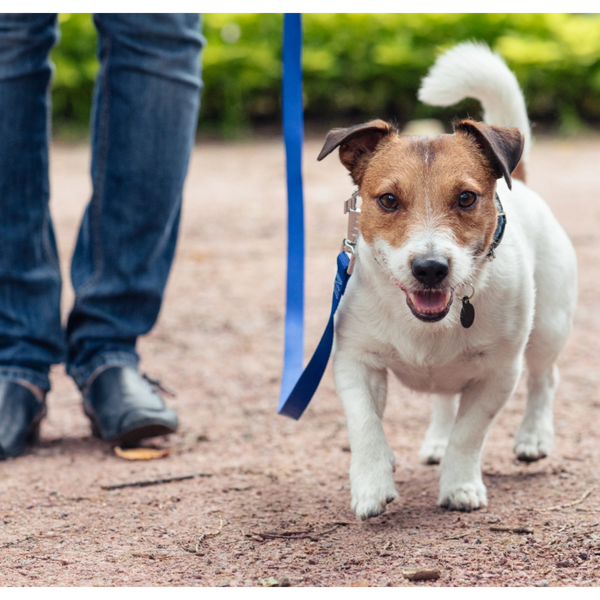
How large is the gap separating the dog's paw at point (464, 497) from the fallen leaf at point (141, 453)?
111cm

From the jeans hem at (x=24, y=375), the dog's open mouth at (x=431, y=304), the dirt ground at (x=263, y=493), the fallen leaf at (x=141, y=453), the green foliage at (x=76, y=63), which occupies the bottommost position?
the fallen leaf at (x=141, y=453)

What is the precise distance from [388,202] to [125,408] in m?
1.34

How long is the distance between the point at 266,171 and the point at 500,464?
643cm

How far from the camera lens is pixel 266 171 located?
9195 millimetres

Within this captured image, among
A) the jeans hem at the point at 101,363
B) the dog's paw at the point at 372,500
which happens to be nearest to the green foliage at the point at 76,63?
the jeans hem at the point at 101,363

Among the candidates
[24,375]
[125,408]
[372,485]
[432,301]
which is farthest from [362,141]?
[24,375]

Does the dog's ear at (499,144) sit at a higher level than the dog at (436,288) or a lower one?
higher

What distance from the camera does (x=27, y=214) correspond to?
3342 millimetres

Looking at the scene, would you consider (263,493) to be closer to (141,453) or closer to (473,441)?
(141,453)

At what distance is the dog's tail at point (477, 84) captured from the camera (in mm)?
2930

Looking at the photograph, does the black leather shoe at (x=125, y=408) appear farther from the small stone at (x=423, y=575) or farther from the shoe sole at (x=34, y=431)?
the small stone at (x=423, y=575)

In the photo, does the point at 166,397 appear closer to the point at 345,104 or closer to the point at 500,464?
the point at 500,464

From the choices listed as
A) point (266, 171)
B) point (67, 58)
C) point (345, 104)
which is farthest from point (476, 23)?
point (67, 58)

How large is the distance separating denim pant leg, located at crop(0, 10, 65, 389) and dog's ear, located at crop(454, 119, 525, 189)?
164cm
